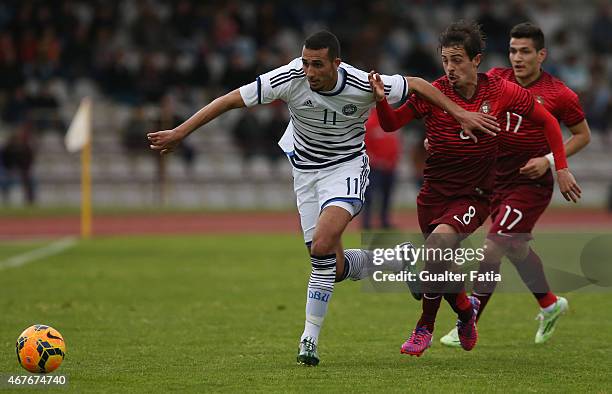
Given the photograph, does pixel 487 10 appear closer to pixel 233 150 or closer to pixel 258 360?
pixel 233 150

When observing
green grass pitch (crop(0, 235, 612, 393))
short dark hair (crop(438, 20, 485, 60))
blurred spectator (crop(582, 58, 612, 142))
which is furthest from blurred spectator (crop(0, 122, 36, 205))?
short dark hair (crop(438, 20, 485, 60))

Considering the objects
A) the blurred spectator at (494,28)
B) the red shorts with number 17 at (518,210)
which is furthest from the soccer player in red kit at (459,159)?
the blurred spectator at (494,28)

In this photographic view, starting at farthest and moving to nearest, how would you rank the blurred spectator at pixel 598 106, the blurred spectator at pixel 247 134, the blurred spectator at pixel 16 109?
1. the blurred spectator at pixel 598 106
2. the blurred spectator at pixel 247 134
3. the blurred spectator at pixel 16 109

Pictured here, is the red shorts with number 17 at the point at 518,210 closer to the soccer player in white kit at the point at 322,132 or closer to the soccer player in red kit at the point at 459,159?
the soccer player in red kit at the point at 459,159

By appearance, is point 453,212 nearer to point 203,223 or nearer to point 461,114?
point 461,114

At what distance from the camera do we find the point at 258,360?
876 cm

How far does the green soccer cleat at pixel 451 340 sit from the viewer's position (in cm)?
971

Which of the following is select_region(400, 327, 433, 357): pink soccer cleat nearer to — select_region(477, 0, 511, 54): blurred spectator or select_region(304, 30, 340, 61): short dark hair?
select_region(304, 30, 340, 61): short dark hair

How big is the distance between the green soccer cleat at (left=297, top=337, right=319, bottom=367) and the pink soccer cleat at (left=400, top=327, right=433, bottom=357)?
82cm

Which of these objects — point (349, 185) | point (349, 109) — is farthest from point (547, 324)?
point (349, 109)

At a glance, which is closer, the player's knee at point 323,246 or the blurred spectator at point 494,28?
the player's knee at point 323,246

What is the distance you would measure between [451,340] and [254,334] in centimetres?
178

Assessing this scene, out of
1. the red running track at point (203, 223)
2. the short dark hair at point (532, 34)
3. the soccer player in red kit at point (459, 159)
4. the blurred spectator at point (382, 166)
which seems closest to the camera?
the soccer player in red kit at point (459, 159)

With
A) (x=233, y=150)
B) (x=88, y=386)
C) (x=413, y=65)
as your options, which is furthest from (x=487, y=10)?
(x=88, y=386)
